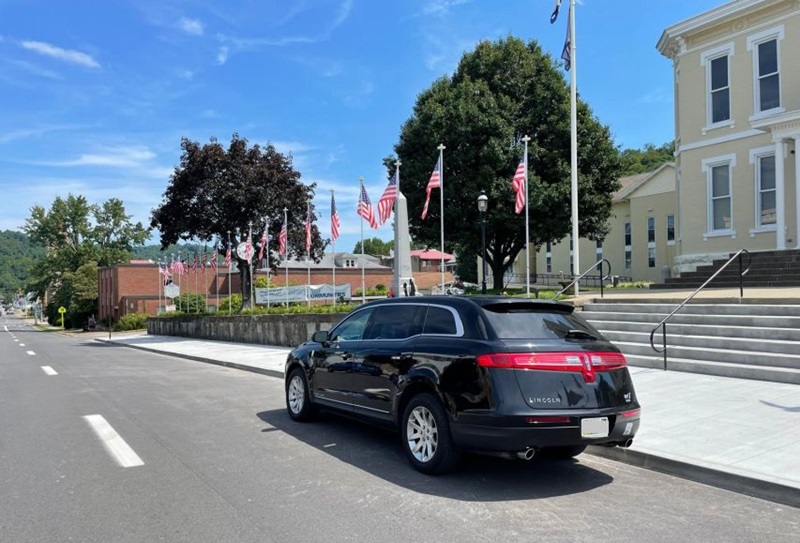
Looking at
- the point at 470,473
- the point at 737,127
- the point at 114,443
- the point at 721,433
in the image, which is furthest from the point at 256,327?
the point at 721,433

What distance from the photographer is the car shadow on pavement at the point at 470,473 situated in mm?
5547

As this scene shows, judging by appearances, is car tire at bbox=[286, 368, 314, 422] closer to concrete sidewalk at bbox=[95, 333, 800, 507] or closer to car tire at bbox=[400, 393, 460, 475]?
car tire at bbox=[400, 393, 460, 475]

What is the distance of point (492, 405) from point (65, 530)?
Result: 3.50m

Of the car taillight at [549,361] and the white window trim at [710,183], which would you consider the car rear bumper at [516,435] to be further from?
the white window trim at [710,183]

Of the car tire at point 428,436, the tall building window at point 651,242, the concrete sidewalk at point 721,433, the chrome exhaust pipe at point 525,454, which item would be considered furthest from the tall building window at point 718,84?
the tall building window at point 651,242

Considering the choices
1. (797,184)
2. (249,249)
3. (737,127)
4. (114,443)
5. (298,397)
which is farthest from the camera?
(249,249)

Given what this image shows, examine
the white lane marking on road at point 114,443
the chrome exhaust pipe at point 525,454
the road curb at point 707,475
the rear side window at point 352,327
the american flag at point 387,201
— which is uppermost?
the american flag at point 387,201

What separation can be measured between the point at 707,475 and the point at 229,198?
96.1ft

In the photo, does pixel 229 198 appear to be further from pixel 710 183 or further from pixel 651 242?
pixel 651 242

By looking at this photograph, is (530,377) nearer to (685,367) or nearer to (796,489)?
(796,489)

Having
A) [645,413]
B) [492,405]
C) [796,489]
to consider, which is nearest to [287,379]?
[492,405]

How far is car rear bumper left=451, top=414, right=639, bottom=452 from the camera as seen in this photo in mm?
5328

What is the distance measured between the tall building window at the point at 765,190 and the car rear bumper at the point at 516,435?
16.9 meters

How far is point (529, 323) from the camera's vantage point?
596 centimetres
